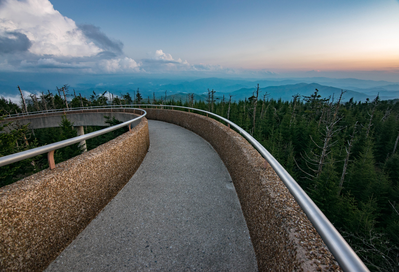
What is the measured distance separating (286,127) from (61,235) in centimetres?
4443

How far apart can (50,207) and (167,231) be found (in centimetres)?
161

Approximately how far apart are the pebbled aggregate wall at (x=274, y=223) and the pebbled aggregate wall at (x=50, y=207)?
2616mm

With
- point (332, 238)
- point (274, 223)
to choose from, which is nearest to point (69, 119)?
point (274, 223)

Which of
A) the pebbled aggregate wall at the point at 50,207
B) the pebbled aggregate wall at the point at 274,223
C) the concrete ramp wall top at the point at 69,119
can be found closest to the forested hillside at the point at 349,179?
the concrete ramp wall top at the point at 69,119

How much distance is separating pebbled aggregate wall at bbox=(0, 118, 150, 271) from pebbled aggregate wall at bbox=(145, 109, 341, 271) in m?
2.62

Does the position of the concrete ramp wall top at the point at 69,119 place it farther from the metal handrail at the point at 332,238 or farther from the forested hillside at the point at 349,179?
the metal handrail at the point at 332,238

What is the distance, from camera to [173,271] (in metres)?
2.30

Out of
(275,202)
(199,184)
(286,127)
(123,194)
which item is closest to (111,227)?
(123,194)

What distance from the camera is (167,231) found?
9.64 feet

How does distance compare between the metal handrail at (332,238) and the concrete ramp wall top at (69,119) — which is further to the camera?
the concrete ramp wall top at (69,119)

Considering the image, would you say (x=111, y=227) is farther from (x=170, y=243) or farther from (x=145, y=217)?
(x=170, y=243)

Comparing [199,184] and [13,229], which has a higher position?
[13,229]

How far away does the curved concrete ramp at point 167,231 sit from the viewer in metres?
2.40

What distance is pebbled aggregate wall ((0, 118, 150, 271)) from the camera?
6.20ft
